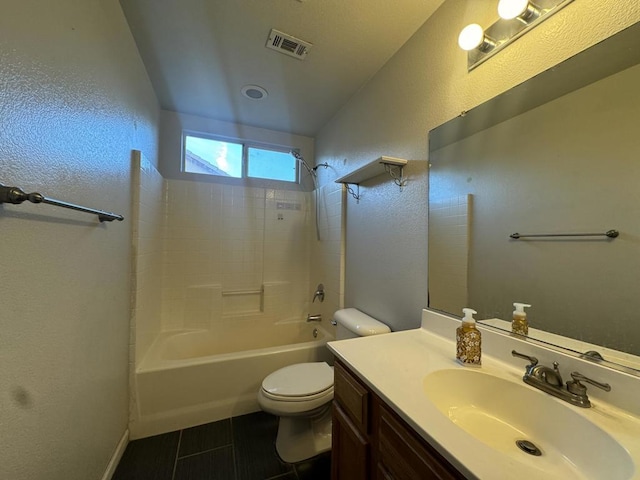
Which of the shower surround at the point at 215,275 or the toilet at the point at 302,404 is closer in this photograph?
the toilet at the point at 302,404

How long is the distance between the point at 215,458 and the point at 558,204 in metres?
2.09

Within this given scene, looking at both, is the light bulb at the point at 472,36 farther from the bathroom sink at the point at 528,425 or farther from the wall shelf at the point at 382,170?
the bathroom sink at the point at 528,425

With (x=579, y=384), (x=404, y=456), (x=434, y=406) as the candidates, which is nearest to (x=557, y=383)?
(x=579, y=384)

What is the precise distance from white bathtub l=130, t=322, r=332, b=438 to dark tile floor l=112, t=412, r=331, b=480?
0.09m

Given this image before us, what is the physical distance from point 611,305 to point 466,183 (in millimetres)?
645

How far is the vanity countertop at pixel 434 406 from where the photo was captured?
48cm

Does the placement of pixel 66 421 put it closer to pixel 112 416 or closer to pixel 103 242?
pixel 112 416

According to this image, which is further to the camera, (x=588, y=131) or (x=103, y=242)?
(x=103, y=242)

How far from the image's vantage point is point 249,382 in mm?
1849

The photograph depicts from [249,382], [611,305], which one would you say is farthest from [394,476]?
[249,382]

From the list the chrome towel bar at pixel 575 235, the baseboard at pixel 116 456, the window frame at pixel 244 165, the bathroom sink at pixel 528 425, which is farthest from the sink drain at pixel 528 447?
the window frame at pixel 244 165

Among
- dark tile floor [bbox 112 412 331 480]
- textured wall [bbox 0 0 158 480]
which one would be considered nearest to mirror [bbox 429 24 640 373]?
dark tile floor [bbox 112 412 331 480]

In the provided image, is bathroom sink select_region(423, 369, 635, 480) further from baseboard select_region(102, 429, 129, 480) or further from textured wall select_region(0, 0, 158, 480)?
baseboard select_region(102, 429, 129, 480)

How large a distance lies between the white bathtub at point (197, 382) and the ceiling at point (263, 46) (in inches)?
81.1
